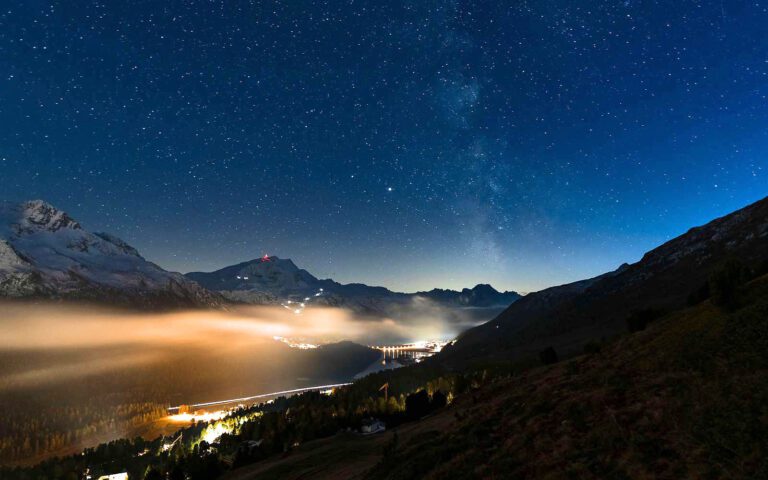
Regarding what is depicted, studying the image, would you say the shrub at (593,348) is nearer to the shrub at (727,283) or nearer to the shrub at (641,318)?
the shrub at (641,318)

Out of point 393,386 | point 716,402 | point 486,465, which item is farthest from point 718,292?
point 393,386

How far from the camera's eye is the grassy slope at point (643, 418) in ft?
53.2

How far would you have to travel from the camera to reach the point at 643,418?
20.2m

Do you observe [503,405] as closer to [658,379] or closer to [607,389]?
[607,389]

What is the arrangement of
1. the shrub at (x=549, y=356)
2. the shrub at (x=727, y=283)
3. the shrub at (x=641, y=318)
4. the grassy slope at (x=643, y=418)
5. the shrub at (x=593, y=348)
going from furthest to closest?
the shrub at (x=549, y=356) → the shrub at (x=641, y=318) → the shrub at (x=593, y=348) → the shrub at (x=727, y=283) → the grassy slope at (x=643, y=418)

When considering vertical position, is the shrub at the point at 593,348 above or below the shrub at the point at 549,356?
above

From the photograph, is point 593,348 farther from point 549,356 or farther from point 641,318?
point 549,356

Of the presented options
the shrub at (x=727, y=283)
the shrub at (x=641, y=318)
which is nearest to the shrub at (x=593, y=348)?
the shrub at (x=641, y=318)

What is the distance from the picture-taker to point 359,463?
42844 mm

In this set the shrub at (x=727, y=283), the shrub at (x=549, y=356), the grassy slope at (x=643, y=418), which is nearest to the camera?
the grassy slope at (x=643, y=418)

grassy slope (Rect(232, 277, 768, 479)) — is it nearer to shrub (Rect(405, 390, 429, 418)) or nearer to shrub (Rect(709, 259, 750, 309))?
shrub (Rect(709, 259, 750, 309))

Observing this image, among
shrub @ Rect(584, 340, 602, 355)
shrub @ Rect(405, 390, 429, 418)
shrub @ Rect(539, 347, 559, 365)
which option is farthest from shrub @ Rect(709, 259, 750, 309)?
shrub @ Rect(405, 390, 429, 418)

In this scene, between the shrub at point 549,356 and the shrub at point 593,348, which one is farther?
the shrub at point 549,356

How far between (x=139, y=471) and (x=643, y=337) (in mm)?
221576
